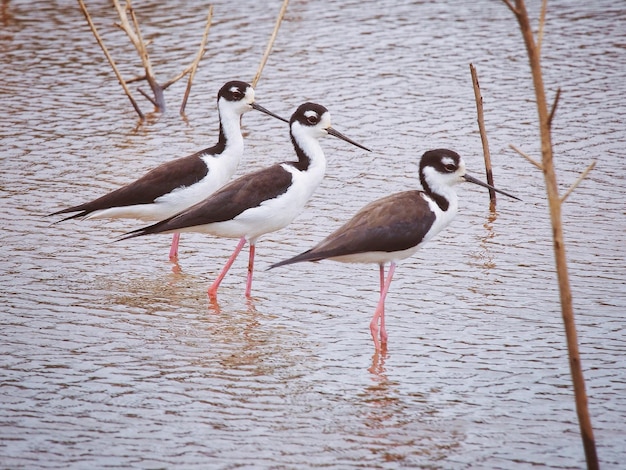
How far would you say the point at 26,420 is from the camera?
5.97 m

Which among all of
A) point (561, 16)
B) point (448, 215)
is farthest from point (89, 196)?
point (561, 16)

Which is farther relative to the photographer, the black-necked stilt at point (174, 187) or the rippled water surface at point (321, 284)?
the black-necked stilt at point (174, 187)

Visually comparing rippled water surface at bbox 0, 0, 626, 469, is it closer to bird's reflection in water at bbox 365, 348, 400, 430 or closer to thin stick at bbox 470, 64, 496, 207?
bird's reflection in water at bbox 365, 348, 400, 430

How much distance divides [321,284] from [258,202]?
81 centimetres

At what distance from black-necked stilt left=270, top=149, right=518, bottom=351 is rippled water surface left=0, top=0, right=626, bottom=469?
0.48 metres

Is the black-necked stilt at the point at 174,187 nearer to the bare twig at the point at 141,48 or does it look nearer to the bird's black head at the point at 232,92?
the bird's black head at the point at 232,92

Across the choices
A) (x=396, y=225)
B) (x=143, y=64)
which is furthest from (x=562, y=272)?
(x=143, y=64)

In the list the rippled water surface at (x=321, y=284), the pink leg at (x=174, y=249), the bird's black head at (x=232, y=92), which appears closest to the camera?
the rippled water surface at (x=321, y=284)

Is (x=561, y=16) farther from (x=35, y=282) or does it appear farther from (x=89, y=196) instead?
(x=35, y=282)

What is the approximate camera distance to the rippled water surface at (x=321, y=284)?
19.3 feet

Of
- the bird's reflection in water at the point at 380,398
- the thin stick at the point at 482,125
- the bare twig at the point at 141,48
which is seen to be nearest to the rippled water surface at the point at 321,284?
the bird's reflection in water at the point at 380,398

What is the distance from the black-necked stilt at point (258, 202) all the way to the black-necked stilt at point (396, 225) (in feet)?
2.60

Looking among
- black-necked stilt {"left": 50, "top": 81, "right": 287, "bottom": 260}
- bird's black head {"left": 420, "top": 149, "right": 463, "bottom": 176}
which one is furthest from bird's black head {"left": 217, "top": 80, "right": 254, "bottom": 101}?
bird's black head {"left": 420, "top": 149, "right": 463, "bottom": 176}

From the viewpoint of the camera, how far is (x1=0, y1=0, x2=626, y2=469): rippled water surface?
231 inches
